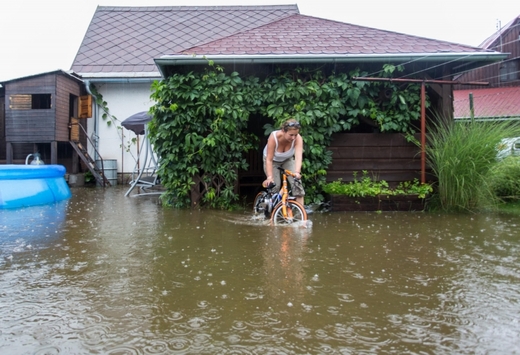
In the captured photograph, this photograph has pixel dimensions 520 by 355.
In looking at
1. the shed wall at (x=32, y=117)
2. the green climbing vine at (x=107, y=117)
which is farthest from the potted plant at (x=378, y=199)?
the shed wall at (x=32, y=117)

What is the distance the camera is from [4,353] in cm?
229

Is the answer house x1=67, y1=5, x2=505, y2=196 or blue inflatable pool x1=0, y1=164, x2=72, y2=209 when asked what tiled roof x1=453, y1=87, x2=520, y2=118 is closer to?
house x1=67, y1=5, x2=505, y2=196

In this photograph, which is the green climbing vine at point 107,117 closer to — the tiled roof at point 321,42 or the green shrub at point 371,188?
the tiled roof at point 321,42

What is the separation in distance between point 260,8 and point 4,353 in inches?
719

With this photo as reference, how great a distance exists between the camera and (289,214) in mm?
6113

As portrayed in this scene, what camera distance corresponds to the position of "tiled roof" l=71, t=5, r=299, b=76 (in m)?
14.8

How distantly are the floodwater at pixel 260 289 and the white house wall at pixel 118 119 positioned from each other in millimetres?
8705

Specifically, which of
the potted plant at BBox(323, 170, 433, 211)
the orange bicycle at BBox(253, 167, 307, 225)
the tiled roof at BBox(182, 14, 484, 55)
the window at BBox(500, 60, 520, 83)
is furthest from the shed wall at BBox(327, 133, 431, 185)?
the window at BBox(500, 60, 520, 83)

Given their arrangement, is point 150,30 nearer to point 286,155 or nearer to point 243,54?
point 243,54

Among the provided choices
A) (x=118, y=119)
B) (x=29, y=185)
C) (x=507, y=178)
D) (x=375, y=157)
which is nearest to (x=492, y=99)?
(x=507, y=178)

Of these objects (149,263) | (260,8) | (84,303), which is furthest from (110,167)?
(84,303)

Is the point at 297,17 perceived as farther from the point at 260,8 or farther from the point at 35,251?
the point at 260,8

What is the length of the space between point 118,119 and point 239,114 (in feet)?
25.9

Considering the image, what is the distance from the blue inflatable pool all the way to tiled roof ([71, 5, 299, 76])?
5.92 m
